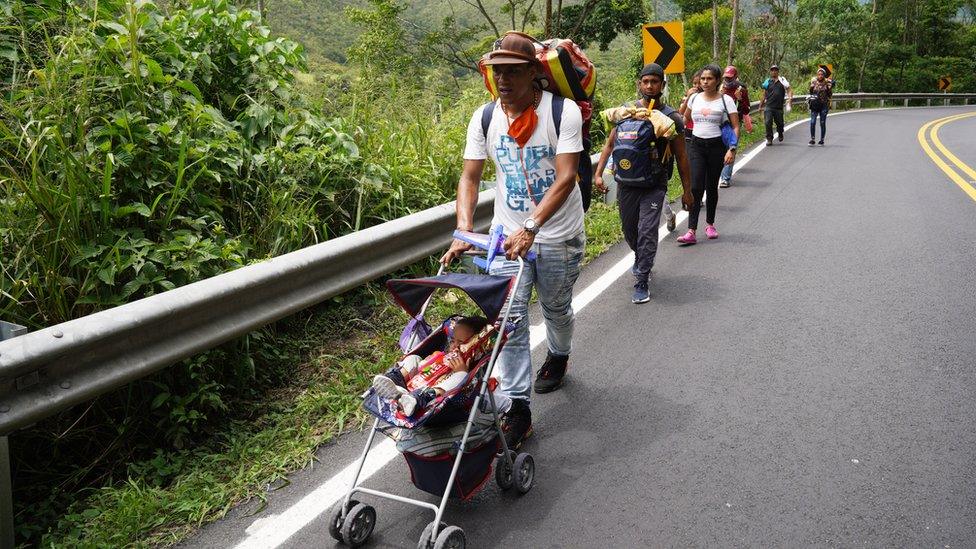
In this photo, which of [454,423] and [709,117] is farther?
[709,117]

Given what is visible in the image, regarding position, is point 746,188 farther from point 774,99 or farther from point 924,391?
point 924,391

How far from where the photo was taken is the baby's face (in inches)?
157

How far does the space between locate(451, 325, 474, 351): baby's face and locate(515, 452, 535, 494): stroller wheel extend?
625 mm

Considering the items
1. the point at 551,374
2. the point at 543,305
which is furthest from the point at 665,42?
the point at 543,305

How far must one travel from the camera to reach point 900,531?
3639 mm

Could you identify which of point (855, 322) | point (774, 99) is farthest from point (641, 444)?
point (774, 99)

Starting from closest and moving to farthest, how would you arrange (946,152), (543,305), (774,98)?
(543,305), (946,152), (774,98)

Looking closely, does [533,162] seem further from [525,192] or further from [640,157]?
[640,157]

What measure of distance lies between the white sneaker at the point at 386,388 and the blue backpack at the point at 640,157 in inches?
172

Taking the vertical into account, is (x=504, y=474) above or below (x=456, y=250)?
below

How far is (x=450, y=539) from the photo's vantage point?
11.2 feet

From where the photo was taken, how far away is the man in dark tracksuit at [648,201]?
7184 millimetres

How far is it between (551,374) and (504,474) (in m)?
1.32

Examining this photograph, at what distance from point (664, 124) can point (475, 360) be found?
4.02 m
